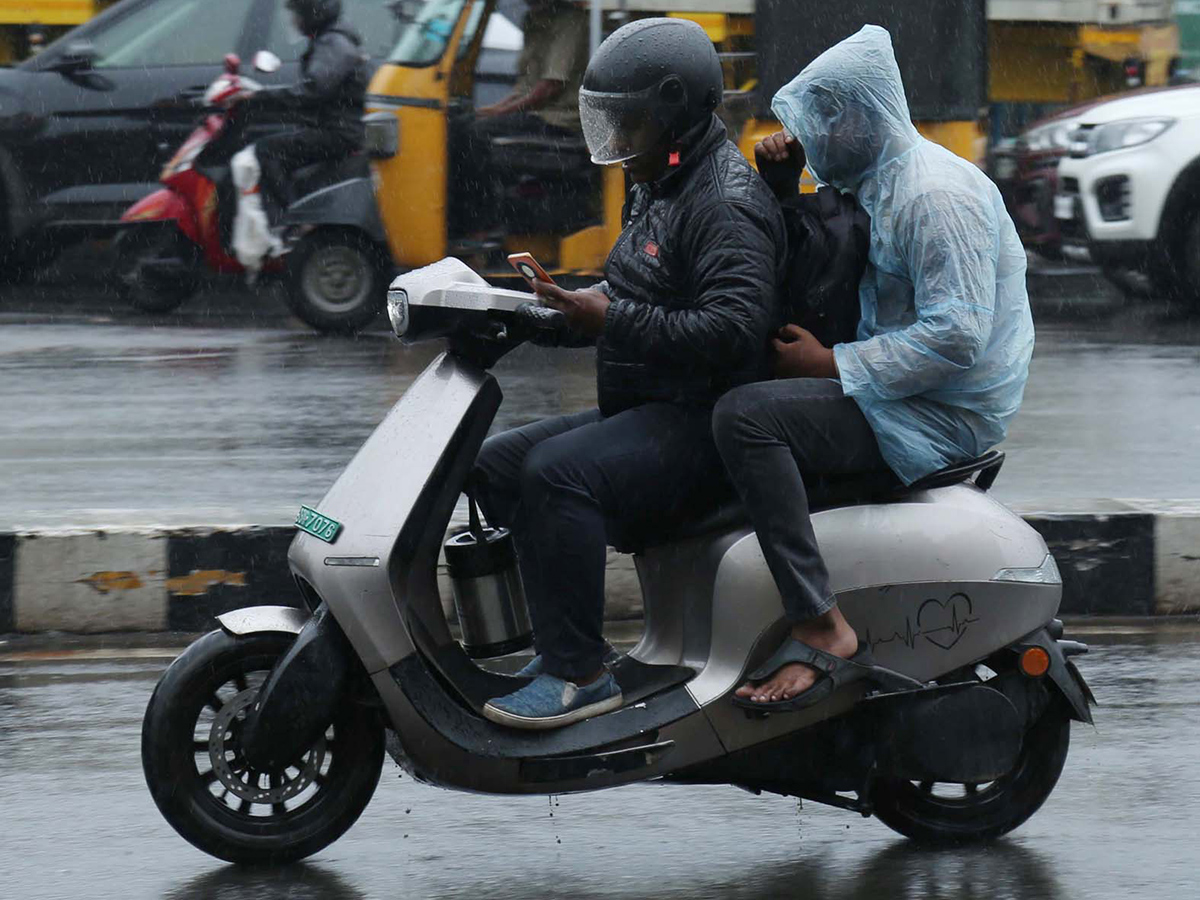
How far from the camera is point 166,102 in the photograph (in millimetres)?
12992

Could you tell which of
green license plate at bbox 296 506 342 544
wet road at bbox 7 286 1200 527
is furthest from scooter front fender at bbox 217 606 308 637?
wet road at bbox 7 286 1200 527

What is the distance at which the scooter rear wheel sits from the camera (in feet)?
13.9

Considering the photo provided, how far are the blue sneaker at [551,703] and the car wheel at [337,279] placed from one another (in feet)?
28.8

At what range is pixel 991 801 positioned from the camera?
13.9 feet

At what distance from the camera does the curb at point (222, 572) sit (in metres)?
6.01

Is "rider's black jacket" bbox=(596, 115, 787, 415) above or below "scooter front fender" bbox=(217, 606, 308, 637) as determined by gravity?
above

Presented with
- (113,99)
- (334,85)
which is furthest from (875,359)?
(113,99)

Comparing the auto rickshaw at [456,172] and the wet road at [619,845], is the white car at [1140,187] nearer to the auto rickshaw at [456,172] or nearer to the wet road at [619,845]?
the auto rickshaw at [456,172]

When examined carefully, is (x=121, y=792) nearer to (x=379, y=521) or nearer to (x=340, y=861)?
(x=340, y=861)

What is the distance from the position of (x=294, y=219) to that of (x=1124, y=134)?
17.0ft

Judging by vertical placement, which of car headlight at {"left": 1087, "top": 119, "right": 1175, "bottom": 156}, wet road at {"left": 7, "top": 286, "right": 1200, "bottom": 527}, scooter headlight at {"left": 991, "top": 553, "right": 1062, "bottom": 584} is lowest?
wet road at {"left": 7, "top": 286, "right": 1200, "bottom": 527}

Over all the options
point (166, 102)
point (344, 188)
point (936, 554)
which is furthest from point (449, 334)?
point (166, 102)

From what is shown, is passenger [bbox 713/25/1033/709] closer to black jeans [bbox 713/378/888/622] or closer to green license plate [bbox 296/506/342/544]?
black jeans [bbox 713/378/888/622]

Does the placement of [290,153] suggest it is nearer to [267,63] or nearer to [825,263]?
[267,63]
